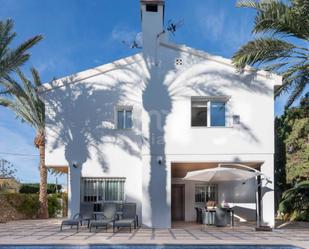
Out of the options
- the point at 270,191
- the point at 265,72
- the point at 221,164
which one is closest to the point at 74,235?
the point at 221,164

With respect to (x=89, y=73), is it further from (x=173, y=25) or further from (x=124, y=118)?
(x=173, y=25)

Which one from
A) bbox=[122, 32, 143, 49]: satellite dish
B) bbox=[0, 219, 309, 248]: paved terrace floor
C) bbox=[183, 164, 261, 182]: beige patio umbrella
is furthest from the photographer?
bbox=[122, 32, 143, 49]: satellite dish

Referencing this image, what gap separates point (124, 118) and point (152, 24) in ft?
18.0

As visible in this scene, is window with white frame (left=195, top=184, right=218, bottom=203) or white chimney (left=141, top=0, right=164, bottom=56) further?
window with white frame (left=195, top=184, right=218, bottom=203)

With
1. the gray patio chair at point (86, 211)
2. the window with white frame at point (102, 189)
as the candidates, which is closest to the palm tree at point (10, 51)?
the window with white frame at point (102, 189)

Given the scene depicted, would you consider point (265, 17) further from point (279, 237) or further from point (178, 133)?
point (279, 237)

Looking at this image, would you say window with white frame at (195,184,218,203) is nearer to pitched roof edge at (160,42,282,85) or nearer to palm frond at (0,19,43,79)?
pitched roof edge at (160,42,282,85)

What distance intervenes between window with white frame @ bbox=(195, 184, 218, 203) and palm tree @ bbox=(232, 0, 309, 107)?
26.6ft

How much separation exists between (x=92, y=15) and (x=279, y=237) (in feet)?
79.5

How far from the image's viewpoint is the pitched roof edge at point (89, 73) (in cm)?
2500

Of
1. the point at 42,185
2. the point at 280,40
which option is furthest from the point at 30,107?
the point at 280,40

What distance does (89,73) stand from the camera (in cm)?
2516

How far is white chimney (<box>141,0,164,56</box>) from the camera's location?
78.1ft

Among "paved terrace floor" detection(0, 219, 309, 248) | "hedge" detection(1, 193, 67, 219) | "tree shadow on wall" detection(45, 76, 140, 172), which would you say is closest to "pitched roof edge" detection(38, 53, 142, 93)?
"tree shadow on wall" detection(45, 76, 140, 172)
